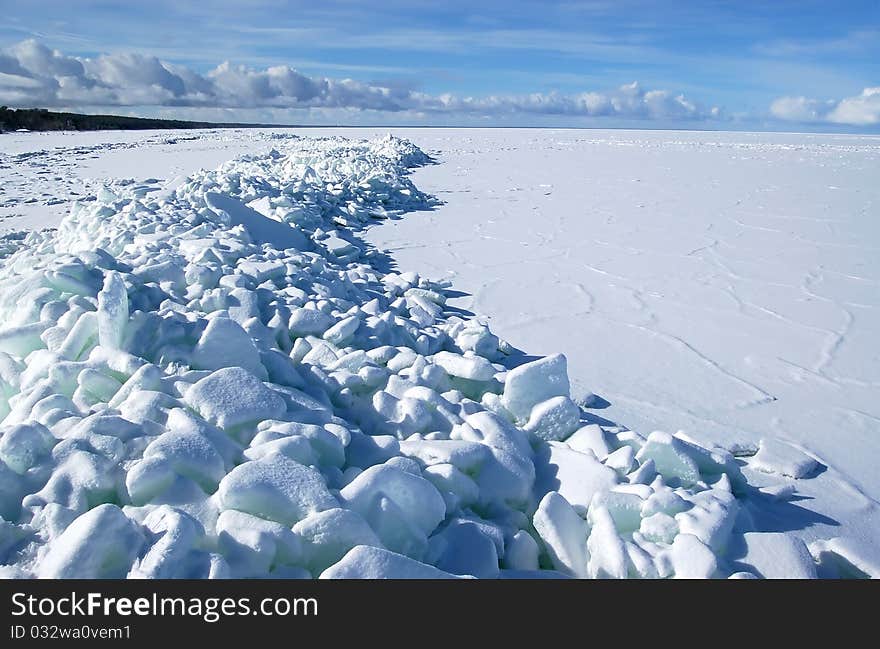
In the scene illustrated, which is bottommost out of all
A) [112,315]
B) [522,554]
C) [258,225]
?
[258,225]

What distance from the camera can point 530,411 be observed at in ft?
7.20

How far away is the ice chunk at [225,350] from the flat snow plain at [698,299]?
4.14ft

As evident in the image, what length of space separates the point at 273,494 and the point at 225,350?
0.80m

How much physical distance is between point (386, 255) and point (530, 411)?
9.86 ft

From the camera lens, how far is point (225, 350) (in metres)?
2.08

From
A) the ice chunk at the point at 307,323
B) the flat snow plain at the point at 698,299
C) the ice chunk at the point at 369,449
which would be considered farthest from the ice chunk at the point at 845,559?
the ice chunk at the point at 307,323

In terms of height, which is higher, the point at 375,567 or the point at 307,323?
the point at 375,567

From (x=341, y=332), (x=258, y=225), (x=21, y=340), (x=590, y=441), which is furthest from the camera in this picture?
(x=258, y=225)

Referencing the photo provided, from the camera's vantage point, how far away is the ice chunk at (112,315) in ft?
6.80

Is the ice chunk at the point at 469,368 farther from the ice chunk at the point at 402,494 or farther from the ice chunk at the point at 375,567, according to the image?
the ice chunk at the point at 375,567

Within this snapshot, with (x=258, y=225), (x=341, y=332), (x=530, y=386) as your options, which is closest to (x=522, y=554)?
(x=530, y=386)

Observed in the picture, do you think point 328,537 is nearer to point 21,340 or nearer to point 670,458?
point 670,458

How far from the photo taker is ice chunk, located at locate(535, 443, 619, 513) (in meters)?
1.76
